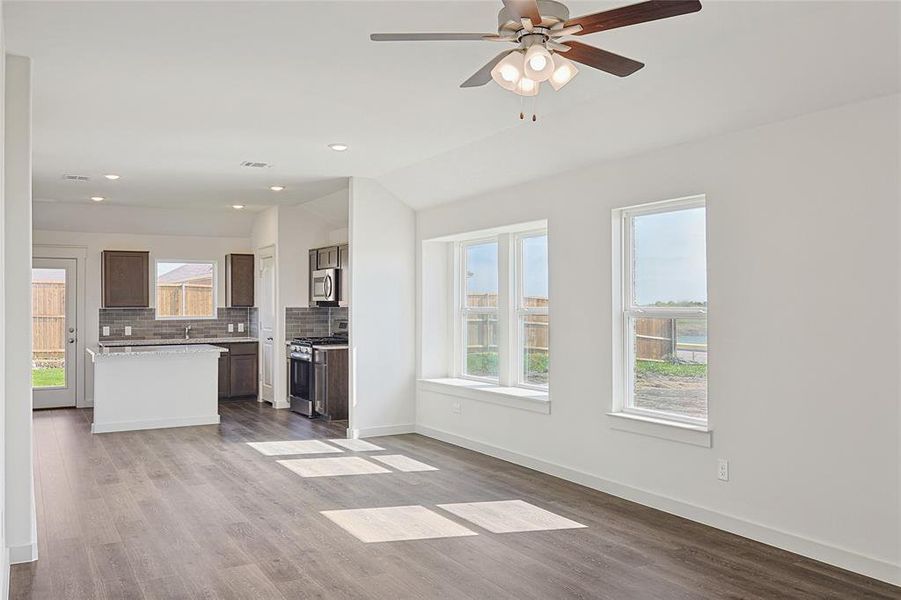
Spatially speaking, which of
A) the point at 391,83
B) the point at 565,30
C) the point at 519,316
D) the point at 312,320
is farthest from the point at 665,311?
the point at 312,320

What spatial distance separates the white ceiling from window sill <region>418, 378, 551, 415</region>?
1.82 meters

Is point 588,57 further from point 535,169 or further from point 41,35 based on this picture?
point 535,169

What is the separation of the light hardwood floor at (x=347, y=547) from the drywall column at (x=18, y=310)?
0.91 feet

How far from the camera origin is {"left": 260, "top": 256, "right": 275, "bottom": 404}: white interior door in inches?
397

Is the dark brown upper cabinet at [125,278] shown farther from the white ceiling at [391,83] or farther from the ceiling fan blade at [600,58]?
the ceiling fan blade at [600,58]

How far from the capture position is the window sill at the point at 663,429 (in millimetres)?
4629

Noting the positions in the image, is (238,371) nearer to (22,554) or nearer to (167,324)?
(167,324)

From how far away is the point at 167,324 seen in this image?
34.8 feet

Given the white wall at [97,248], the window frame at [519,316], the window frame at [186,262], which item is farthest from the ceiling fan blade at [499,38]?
the window frame at [186,262]

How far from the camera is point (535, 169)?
5.96 meters

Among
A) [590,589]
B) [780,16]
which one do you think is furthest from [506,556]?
[780,16]

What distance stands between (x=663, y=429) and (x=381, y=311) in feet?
11.8

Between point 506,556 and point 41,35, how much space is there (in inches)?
139

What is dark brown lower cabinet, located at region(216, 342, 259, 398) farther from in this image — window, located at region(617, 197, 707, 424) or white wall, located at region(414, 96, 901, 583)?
window, located at region(617, 197, 707, 424)
